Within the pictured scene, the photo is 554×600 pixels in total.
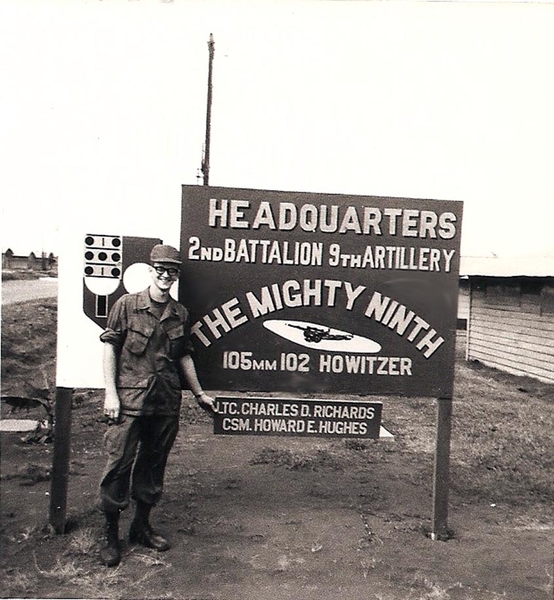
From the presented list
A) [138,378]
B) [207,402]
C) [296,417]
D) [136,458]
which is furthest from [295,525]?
[138,378]

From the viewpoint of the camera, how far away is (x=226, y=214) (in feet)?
14.9

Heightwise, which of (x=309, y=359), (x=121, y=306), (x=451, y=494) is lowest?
(x=451, y=494)

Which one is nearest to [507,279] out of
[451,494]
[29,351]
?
[451,494]

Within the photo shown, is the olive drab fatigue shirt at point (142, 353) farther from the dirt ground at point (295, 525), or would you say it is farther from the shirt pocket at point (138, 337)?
the dirt ground at point (295, 525)

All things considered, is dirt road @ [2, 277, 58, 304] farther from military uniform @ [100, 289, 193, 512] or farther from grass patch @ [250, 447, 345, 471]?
military uniform @ [100, 289, 193, 512]

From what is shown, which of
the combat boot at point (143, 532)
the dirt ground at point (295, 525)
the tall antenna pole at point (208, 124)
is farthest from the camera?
the tall antenna pole at point (208, 124)

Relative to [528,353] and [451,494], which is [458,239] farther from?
[528,353]

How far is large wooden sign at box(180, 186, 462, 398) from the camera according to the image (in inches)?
179

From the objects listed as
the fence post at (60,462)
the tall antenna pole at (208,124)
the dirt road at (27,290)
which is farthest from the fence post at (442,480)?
the dirt road at (27,290)

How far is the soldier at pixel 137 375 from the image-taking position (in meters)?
3.96

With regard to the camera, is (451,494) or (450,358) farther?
(451,494)

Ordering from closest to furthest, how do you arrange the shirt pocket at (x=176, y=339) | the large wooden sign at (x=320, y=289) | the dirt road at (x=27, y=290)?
the shirt pocket at (x=176, y=339) < the large wooden sign at (x=320, y=289) < the dirt road at (x=27, y=290)

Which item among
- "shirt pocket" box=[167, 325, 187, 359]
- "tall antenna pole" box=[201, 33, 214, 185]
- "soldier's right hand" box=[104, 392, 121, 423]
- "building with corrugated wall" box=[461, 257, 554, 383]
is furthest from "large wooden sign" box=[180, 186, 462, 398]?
"tall antenna pole" box=[201, 33, 214, 185]

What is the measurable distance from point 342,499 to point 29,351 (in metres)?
7.73
